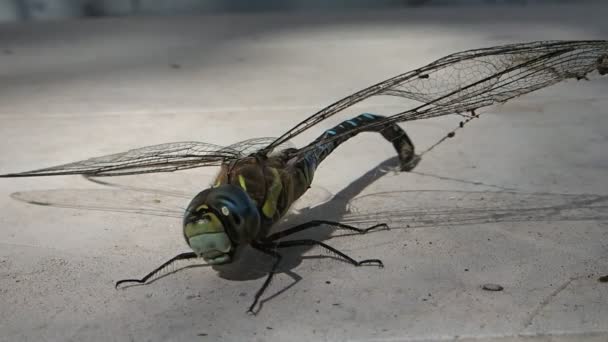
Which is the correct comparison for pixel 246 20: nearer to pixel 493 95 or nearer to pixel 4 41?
pixel 4 41

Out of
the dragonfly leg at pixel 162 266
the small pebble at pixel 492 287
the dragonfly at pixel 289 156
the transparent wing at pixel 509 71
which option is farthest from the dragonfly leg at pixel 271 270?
the small pebble at pixel 492 287

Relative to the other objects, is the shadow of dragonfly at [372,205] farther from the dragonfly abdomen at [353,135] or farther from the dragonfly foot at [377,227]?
the dragonfly abdomen at [353,135]

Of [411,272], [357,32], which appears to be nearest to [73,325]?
[411,272]

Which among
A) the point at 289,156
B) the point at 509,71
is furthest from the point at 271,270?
the point at 509,71

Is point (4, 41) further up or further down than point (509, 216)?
further up

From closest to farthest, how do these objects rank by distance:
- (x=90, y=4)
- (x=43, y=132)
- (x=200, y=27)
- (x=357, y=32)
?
(x=43, y=132) → (x=357, y=32) → (x=200, y=27) → (x=90, y=4)

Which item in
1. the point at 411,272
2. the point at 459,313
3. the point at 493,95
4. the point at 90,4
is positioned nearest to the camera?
the point at 459,313

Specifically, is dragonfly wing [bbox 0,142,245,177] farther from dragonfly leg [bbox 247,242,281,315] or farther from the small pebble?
the small pebble

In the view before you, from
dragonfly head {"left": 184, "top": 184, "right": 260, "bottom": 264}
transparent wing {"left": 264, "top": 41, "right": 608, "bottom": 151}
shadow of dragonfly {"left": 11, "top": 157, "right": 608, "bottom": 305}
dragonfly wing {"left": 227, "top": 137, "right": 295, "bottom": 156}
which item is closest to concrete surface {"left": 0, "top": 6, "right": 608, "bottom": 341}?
shadow of dragonfly {"left": 11, "top": 157, "right": 608, "bottom": 305}
